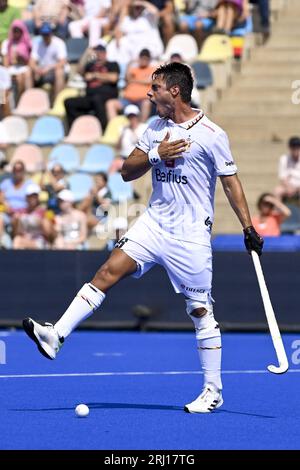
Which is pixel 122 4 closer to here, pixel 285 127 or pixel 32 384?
pixel 285 127

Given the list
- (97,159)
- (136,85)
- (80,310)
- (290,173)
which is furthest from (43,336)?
(136,85)

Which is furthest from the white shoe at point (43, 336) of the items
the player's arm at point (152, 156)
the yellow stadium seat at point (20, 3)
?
the yellow stadium seat at point (20, 3)

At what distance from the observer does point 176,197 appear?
9969 millimetres

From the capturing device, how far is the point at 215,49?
867 inches

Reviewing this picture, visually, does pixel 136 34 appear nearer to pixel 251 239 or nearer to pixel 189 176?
pixel 189 176

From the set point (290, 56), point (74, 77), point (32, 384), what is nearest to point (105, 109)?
point (74, 77)

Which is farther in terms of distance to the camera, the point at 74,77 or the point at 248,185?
the point at 74,77

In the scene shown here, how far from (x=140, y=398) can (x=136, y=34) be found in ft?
39.2

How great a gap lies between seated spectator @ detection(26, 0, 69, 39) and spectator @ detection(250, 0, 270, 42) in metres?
3.28
